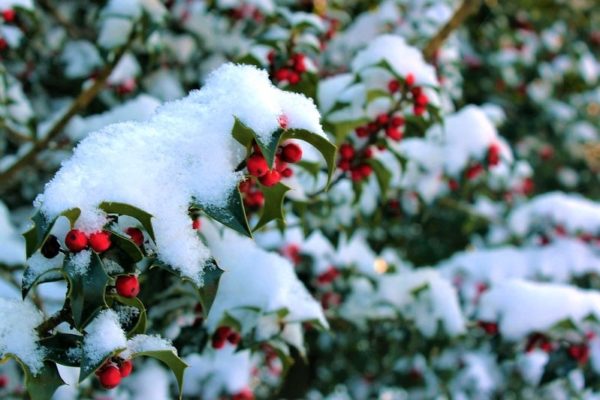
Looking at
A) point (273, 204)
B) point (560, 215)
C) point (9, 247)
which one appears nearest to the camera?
point (273, 204)

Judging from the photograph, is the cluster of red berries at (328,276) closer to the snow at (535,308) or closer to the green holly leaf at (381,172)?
the snow at (535,308)

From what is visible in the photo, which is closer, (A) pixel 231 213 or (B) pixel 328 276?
(A) pixel 231 213

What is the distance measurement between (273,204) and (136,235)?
1.14 feet

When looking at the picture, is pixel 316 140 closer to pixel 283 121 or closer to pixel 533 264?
pixel 283 121

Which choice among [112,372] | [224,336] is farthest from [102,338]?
[224,336]

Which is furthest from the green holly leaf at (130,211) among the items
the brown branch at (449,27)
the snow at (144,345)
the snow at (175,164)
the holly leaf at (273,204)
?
the brown branch at (449,27)

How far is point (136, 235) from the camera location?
3.76ft

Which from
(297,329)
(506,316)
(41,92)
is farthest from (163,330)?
(41,92)

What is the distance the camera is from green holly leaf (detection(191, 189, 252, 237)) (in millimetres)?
1110

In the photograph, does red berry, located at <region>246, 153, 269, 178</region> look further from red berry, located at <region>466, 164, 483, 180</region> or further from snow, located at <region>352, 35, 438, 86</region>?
red berry, located at <region>466, 164, 483, 180</region>

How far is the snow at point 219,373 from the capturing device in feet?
8.75

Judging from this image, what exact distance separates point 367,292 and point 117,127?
2041 mm

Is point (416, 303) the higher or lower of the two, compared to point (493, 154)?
lower

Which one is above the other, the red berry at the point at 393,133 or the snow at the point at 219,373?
the red berry at the point at 393,133
